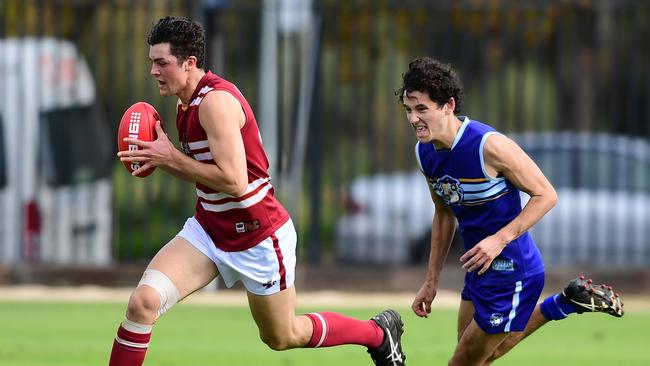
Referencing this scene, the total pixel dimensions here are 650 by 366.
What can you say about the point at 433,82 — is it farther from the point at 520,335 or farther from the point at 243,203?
the point at 520,335

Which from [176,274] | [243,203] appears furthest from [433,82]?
[176,274]

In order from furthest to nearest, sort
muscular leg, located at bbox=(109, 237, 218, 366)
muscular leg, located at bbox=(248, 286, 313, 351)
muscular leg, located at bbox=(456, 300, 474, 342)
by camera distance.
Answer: muscular leg, located at bbox=(456, 300, 474, 342) → muscular leg, located at bbox=(248, 286, 313, 351) → muscular leg, located at bbox=(109, 237, 218, 366)

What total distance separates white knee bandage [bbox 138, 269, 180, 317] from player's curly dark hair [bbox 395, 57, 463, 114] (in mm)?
1440

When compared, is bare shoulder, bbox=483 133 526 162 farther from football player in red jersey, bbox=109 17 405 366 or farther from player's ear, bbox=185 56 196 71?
player's ear, bbox=185 56 196 71

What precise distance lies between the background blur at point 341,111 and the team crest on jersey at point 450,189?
7.64m

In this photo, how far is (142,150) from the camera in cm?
662

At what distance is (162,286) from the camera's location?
6734 millimetres

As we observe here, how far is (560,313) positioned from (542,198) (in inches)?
34.9

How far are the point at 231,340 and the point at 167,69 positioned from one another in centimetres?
416

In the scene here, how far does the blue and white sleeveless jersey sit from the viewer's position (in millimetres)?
6863

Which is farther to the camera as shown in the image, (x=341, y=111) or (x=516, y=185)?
(x=341, y=111)

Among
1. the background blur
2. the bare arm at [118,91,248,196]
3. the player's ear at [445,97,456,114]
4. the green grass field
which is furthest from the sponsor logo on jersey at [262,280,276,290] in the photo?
the background blur

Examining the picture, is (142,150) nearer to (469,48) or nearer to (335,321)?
(335,321)

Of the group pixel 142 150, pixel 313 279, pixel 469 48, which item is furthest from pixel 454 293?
pixel 142 150
